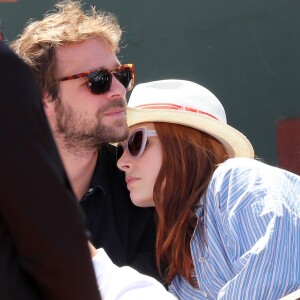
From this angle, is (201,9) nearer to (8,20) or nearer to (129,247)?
(8,20)

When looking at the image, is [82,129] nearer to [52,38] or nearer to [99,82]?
[99,82]

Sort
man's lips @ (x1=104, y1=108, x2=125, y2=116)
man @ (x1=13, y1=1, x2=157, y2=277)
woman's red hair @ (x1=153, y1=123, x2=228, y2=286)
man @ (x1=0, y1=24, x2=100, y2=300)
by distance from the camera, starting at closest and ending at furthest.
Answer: man @ (x1=0, y1=24, x2=100, y2=300), woman's red hair @ (x1=153, y1=123, x2=228, y2=286), man @ (x1=13, y1=1, x2=157, y2=277), man's lips @ (x1=104, y1=108, x2=125, y2=116)

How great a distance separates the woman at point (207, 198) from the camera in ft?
8.32

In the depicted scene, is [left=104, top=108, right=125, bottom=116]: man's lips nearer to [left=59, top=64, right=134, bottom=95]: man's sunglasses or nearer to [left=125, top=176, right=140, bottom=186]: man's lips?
[left=59, top=64, right=134, bottom=95]: man's sunglasses

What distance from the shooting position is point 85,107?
3395 mm

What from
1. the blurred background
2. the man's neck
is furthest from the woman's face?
the blurred background

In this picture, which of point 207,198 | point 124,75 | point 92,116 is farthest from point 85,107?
point 207,198

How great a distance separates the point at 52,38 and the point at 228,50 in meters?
2.01

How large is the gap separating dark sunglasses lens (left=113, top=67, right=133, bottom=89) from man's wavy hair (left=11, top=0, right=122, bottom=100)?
0.23m

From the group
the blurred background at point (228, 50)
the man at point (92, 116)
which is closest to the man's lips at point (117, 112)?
the man at point (92, 116)

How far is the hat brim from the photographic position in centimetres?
308

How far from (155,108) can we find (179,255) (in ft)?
2.05

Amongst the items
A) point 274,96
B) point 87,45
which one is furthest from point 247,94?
point 87,45

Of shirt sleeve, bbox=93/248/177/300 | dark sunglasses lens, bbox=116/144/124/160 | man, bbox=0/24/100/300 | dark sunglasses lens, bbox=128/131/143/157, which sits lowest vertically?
dark sunglasses lens, bbox=116/144/124/160
